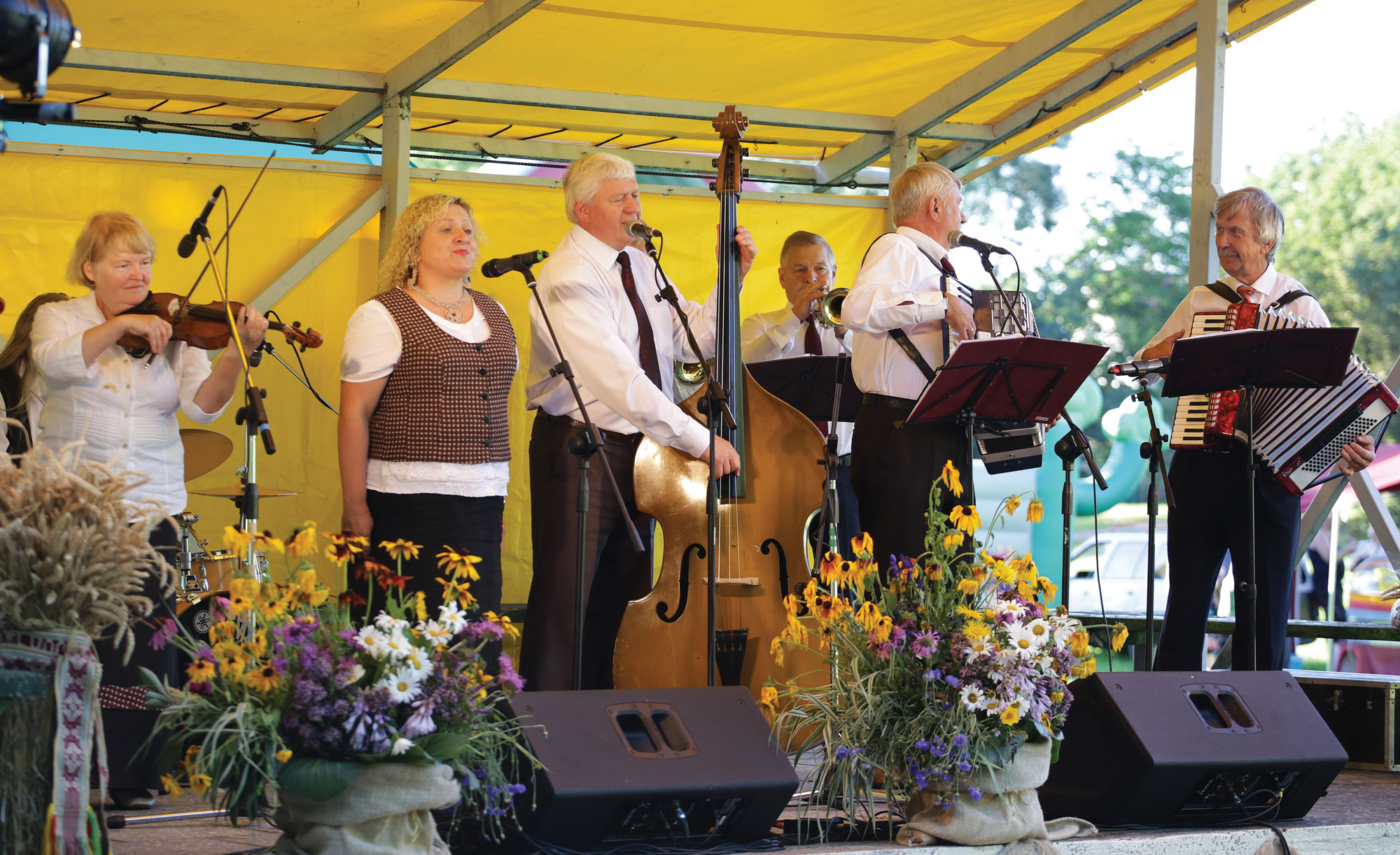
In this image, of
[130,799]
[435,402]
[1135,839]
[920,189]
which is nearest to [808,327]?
[920,189]

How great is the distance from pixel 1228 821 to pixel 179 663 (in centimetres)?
273

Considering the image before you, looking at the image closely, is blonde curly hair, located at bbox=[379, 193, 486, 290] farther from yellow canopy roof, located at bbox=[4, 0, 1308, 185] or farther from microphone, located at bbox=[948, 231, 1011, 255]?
microphone, located at bbox=[948, 231, 1011, 255]

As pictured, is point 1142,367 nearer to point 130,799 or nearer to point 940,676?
point 940,676

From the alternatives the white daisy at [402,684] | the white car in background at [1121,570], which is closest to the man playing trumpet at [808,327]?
the white daisy at [402,684]

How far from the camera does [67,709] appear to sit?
2.04 m

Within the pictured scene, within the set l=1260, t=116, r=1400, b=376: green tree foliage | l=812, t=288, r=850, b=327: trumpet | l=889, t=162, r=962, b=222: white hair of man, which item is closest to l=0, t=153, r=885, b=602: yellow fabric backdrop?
l=812, t=288, r=850, b=327: trumpet

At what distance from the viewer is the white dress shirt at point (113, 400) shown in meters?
3.29

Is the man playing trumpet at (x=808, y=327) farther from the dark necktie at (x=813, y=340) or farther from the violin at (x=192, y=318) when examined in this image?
the violin at (x=192, y=318)

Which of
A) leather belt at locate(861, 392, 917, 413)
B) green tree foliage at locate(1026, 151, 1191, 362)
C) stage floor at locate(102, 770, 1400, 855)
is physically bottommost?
stage floor at locate(102, 770, 1400, 855)

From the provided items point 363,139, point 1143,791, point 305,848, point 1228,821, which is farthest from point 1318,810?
point 363,139

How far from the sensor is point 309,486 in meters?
5.27

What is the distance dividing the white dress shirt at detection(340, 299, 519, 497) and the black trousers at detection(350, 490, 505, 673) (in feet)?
Result: 0.07

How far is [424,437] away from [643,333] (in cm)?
79

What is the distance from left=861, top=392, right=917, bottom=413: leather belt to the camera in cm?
393
